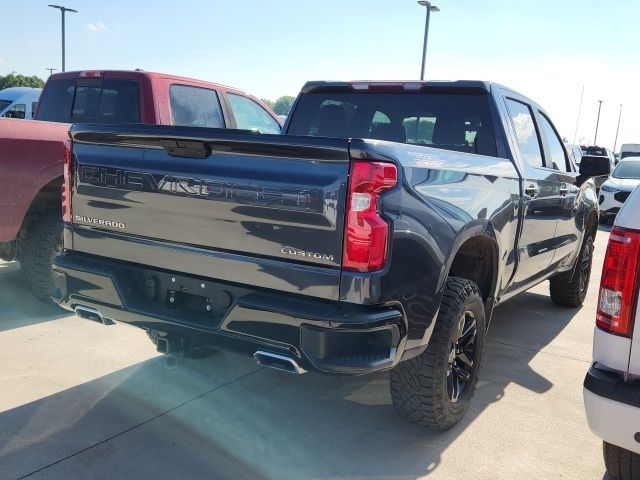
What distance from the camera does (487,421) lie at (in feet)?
11.8

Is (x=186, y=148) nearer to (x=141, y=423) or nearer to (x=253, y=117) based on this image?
(x=141, y=423)

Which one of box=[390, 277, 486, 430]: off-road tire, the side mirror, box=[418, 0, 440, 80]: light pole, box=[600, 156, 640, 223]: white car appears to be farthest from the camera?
box=[418, 0, 440, 80]: light pole

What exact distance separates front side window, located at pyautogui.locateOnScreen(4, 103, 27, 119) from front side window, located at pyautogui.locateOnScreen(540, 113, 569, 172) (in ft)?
37.8

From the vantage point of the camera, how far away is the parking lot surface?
2998mm

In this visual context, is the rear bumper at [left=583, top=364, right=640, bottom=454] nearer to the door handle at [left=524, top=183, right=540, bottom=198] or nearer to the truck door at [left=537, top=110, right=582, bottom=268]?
the door handle at [left=524, top=183, right=540, bottom=198]

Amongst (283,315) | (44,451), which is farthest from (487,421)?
(44,451)

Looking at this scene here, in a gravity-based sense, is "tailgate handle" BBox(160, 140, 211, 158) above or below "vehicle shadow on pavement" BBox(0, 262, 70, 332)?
above

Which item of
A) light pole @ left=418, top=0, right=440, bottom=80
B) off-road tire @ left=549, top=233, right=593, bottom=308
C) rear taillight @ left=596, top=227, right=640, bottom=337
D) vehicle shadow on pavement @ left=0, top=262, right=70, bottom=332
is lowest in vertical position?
vehicle shadow on pavement @ left=0, top=262, right=70, bottom=332

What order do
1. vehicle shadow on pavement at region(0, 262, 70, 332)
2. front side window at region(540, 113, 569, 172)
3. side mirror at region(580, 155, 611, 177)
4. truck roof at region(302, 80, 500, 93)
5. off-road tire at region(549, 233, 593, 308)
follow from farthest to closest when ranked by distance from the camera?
1. off-road tire at region(549, 233, 593, 308)
2. side mirror at region(580, 155, 611, 177)
3. front side window at region(540, 113, 569, 172)
4. vehicle shadow on pavement at region(0, 262, 70, 332)
5. truck roof at region(302, 80, 500, 93)

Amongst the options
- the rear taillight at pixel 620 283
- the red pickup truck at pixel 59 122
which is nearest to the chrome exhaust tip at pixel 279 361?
the rear taillight at pixel 620 283

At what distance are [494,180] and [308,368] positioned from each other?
1708 mm

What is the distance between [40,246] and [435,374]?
3446mm

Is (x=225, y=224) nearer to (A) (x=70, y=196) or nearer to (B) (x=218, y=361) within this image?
(A) (x=70, y=196)

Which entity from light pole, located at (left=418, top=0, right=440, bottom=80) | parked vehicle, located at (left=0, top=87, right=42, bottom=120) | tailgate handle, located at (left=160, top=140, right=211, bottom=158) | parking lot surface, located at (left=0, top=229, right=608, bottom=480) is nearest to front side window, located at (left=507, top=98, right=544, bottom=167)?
parking lot surface, located at (left=0, top=229, right=608, bottom=480)
